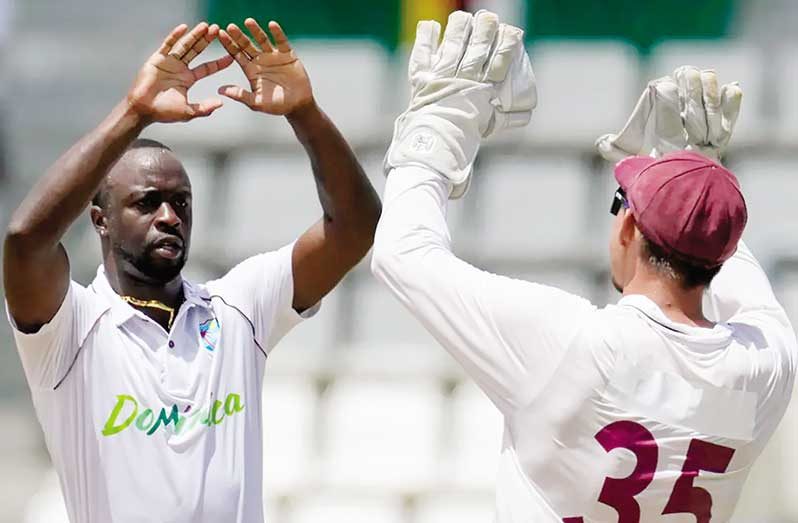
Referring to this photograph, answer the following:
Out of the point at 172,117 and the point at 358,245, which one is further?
the point at 358,245

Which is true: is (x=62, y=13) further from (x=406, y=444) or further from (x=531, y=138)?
(x=406, y=444)

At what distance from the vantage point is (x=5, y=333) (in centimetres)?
730

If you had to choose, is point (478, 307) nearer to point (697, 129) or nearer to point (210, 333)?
point (697, 129)

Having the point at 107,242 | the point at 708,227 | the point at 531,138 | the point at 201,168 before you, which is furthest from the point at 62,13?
the point at 708,227

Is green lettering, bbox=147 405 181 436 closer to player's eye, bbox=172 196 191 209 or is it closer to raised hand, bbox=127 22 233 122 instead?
player's eye, bbox=172 196 191 209

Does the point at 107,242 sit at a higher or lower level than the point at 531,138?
higher

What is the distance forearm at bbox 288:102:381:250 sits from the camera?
294 cm

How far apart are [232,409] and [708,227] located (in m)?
1.08

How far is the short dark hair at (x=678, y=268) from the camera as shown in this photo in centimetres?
235

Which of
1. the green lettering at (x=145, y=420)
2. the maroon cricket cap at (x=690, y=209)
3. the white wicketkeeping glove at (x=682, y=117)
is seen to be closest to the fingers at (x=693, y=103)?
the white wicketkeeping glove at (x=682, y=117)

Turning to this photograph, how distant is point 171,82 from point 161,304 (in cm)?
53

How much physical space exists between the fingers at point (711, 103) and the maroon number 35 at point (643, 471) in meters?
0.67

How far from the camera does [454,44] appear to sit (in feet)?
8.34

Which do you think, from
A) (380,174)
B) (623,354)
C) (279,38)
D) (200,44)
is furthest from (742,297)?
(380,174)
